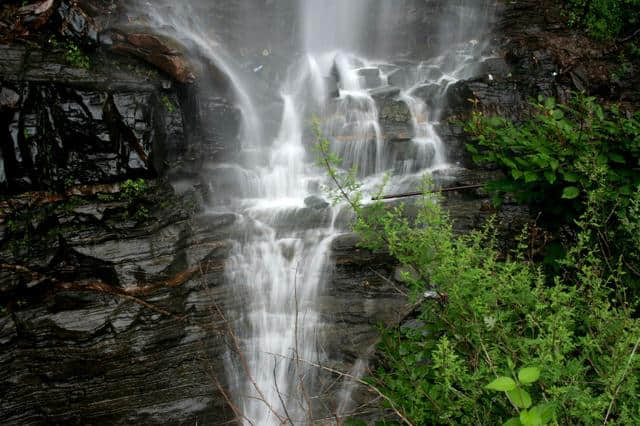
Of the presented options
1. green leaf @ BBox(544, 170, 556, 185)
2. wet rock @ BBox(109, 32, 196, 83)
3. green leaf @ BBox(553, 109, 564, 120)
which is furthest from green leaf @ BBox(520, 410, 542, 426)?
wet rock @ BBox(109, 32, 196, 83)

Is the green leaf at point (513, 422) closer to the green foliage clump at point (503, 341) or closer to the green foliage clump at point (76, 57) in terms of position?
the green foliage clump at point (503, 341)

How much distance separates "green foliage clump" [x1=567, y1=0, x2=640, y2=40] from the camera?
41.6ft

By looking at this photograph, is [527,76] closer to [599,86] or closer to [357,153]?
[599,86]

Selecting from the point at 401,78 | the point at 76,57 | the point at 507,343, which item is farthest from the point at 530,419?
the point at 401,78

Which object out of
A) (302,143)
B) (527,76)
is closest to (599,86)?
(527,76)

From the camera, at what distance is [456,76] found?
13.6 metres

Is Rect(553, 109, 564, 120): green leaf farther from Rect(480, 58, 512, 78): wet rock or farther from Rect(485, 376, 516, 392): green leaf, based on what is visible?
Rect(480, 58, 512, 78): wet rock

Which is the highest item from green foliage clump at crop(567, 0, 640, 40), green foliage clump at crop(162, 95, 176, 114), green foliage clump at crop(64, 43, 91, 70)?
green foliage clump at crop(567, 0, 640, 40)

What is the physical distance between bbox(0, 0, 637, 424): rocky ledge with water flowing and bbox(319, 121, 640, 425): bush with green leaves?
182cm

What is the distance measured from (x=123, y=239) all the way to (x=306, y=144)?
6.34 m

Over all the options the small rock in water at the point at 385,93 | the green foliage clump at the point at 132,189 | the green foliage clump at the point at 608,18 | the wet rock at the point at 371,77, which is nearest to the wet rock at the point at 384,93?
the small rock in water at the point at 385,93

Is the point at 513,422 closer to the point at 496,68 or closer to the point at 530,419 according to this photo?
the point at 530,419

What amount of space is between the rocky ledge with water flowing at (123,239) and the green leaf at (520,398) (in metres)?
2.80

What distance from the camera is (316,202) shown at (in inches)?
358
